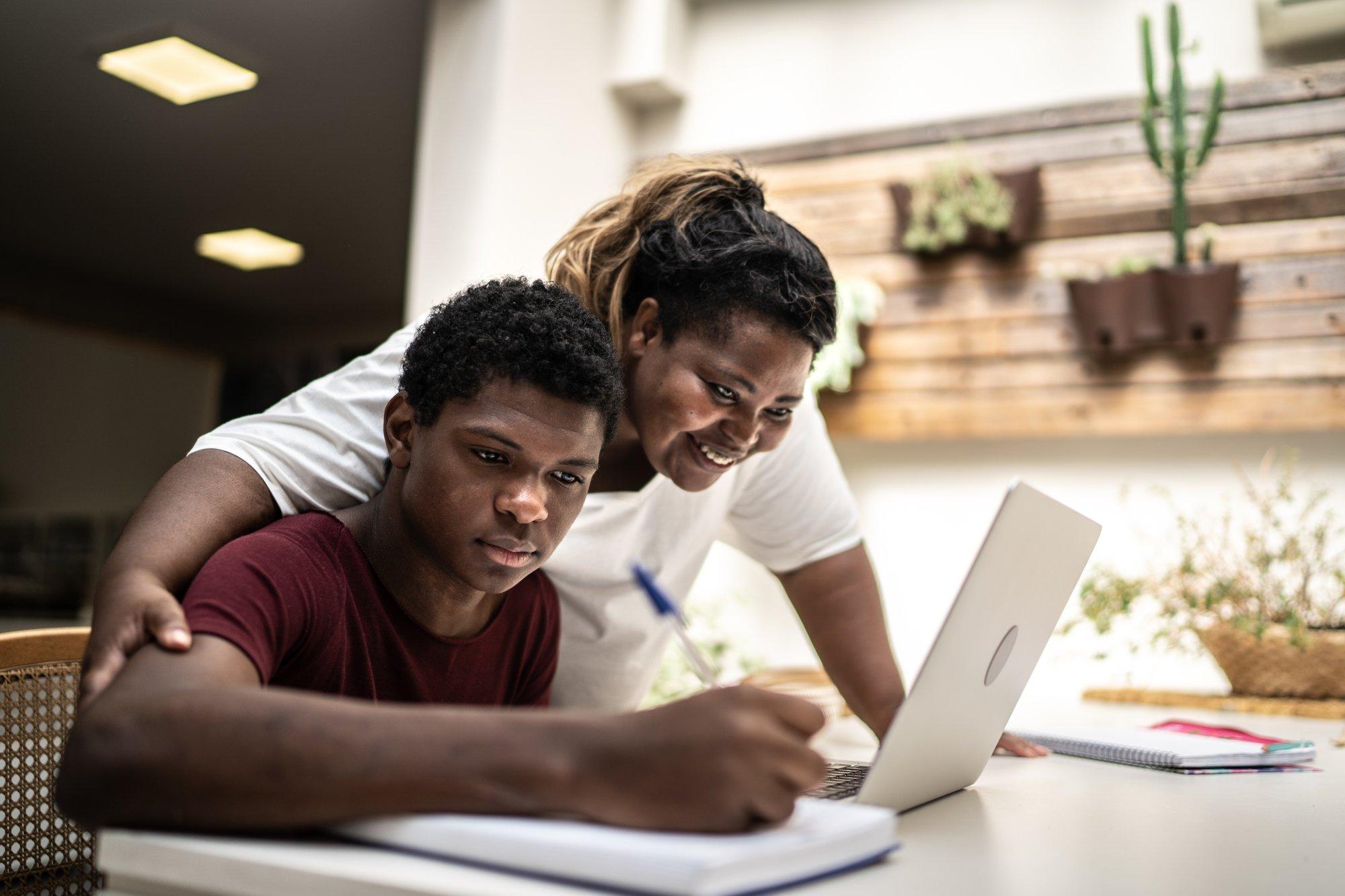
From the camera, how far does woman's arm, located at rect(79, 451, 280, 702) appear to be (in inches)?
26.7

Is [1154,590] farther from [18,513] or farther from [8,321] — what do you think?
[18,513]

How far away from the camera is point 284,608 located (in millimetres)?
750

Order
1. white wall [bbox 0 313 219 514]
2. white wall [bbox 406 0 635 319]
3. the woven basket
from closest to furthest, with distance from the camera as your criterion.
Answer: the woven basket < white wall [bbox 406 0 635 319] < white wall [bbox 0 313 219 514]

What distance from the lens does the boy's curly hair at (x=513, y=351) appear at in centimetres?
85

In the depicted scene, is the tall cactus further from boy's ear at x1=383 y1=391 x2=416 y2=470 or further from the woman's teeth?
boy's ear at x1=383 y1=391 x2=416 y2=470

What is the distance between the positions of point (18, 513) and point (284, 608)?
6.05 metres

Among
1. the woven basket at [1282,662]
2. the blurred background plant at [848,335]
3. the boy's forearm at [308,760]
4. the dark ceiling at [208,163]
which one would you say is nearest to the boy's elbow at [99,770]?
the boy's forearm at [308,760]

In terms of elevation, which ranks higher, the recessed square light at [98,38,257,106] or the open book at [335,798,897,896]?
the recessed square light at [98,38,257,106]

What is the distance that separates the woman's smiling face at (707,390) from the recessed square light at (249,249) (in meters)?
3.60

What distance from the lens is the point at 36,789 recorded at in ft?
3.09

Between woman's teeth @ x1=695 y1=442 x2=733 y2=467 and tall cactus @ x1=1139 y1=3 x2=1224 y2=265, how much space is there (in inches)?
55.6

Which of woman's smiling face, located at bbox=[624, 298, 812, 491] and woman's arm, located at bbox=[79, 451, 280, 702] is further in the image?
woman's smiling face, located at bbox=[624, 298, 812, 491]

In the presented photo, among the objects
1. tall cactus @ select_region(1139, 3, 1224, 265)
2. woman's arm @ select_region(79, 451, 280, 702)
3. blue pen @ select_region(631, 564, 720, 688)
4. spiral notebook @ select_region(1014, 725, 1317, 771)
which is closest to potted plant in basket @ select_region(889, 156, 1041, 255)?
tall cactus @ select_region(1139, 3, 1224, 265)

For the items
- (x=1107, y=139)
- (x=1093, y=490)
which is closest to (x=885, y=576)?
(x=1093, y=490)
